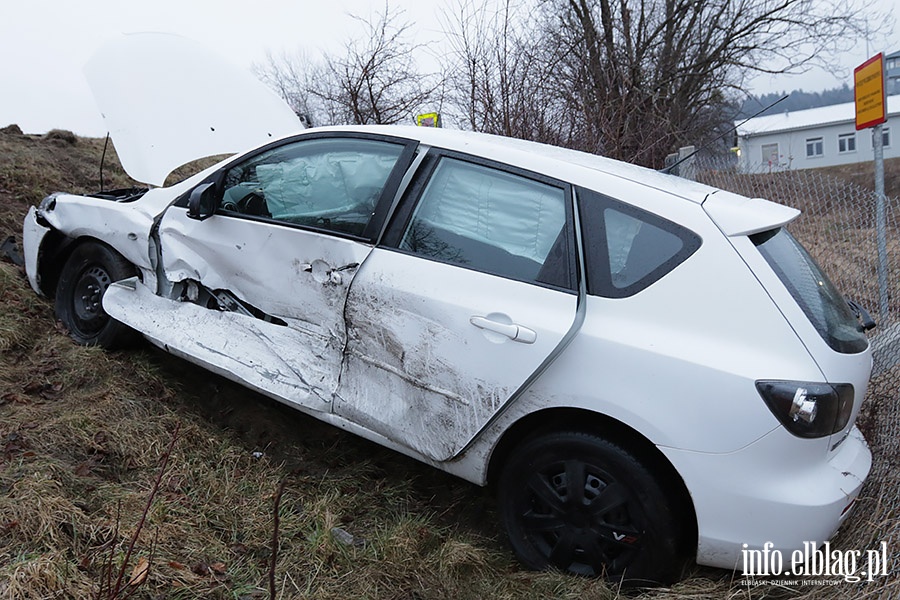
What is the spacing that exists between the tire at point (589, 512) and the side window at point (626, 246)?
0.60 metres

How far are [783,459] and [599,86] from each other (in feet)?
28.3

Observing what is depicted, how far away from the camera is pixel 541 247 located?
8.57 ft

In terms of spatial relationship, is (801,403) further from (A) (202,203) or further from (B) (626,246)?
(A) (202,203)

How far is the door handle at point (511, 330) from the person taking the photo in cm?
244

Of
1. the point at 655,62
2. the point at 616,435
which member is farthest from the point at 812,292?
the point at 655,62

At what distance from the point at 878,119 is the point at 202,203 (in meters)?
4.82

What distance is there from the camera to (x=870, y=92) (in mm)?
5047

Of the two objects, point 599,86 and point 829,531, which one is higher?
point 599,86

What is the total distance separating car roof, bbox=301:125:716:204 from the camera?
2.63 m

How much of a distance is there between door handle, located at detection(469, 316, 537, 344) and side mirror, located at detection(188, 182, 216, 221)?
176cm

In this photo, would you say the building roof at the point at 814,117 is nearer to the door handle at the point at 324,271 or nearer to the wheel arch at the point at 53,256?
the wheel arch at the point at 53,256

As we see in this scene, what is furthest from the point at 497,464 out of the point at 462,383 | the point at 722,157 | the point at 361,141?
the point at 722,157

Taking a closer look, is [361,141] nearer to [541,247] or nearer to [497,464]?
[541,247]

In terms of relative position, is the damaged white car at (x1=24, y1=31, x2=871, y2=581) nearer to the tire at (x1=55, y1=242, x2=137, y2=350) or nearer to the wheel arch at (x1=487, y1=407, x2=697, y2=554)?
the wheel arch at (x1=487, y1=407, x2=697, y2=554)
